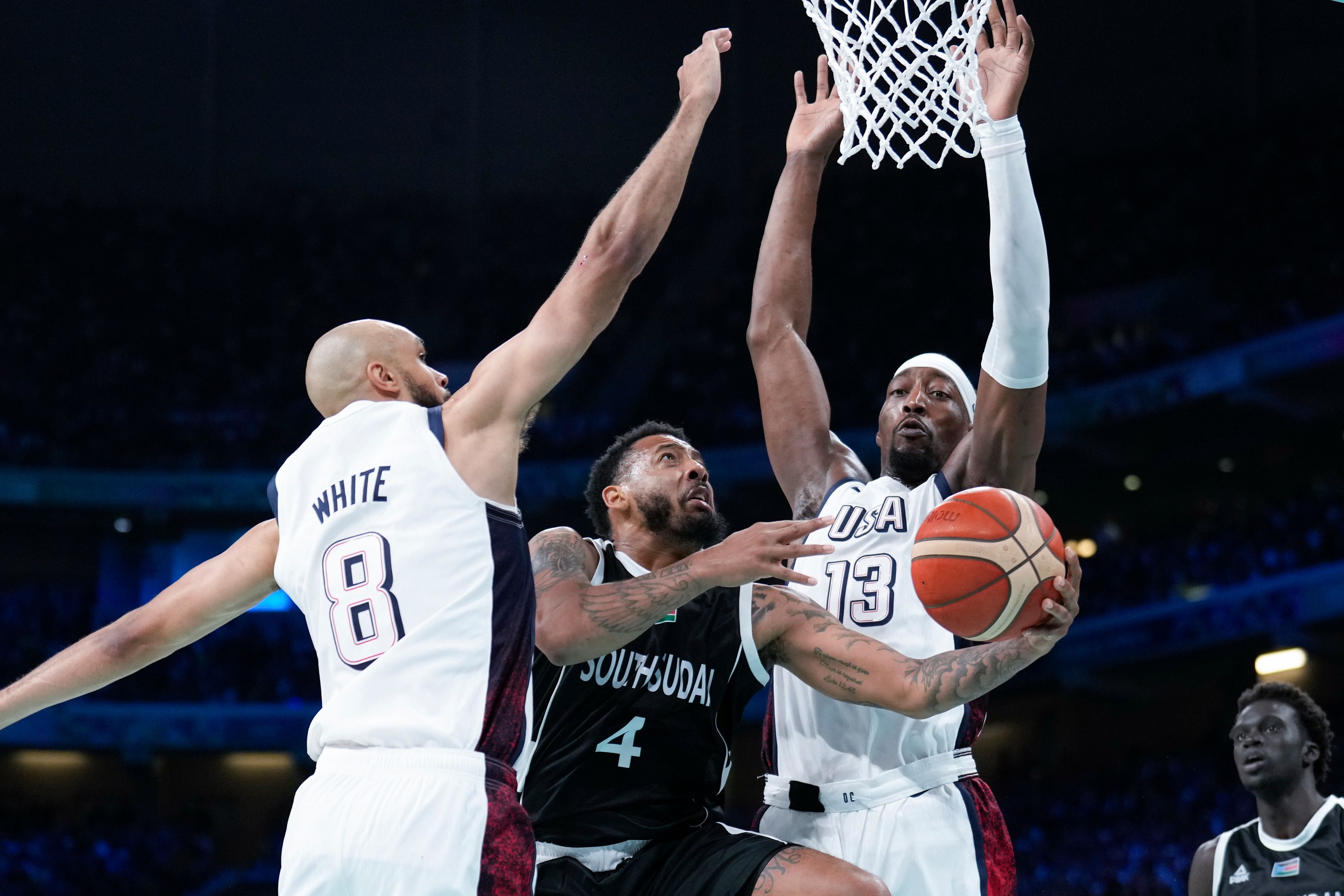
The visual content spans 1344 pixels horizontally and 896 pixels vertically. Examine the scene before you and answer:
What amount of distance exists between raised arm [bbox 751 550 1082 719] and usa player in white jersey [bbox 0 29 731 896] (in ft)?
3.38

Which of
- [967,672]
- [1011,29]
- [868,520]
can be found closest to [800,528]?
[967,672]

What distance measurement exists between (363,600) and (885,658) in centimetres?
149

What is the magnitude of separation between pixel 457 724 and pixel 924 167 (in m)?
20.7

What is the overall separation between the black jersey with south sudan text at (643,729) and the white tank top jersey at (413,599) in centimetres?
69

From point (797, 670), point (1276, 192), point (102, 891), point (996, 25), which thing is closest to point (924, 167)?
point (1276, 192)

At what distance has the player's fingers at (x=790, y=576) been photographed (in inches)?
138

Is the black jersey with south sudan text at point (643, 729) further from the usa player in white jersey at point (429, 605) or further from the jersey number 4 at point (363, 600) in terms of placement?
the jersey number 4 at point (363, 600)

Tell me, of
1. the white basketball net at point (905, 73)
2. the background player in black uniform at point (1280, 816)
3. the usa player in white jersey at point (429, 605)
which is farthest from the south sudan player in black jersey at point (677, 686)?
the background player in black uniform at point (1280, 816)

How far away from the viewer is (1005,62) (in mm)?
4691

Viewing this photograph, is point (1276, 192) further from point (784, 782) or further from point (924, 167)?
point (784, 782)

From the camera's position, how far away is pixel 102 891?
1761 cm

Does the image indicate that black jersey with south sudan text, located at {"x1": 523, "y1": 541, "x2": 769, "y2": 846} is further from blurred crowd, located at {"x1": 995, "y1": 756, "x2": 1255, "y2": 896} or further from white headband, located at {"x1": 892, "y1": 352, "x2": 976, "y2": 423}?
blurred crowd, located at {"x1": 995, "y1": 756, "x2": 1255, "y2": 896}

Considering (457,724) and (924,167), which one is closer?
(457,724)

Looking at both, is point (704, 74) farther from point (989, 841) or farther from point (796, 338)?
point (989, 841)
